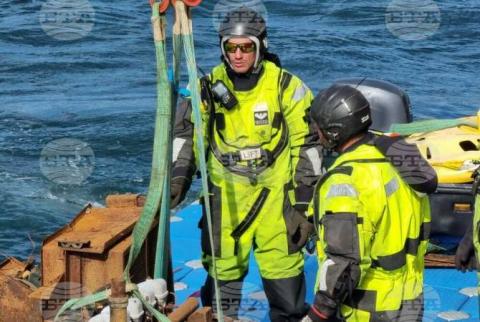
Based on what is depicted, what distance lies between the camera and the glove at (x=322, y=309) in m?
3.44

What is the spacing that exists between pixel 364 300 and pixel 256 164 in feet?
3.87

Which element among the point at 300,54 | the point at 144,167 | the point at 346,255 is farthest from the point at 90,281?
the point at 300,54

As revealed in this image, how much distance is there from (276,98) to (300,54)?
9.35 meters

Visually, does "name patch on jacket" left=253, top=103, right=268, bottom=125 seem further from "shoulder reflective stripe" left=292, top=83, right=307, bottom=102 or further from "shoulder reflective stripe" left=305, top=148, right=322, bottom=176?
"shoulder reflective stripe" left=305, top=148, right=322, bottom=176

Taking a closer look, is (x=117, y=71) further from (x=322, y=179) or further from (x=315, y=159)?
(x=322, y=179)

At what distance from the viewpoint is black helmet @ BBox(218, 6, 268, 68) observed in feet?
14.7

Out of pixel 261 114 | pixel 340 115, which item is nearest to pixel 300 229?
pixel 261 114

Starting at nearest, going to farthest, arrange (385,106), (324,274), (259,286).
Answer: (324,274) → (259,286) → (385,106)

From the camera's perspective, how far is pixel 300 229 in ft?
15.2

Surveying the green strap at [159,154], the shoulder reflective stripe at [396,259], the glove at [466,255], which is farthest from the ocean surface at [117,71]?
the shoulder reflective stripe at [396,259]

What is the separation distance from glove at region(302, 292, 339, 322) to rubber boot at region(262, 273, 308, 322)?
3.97 feet

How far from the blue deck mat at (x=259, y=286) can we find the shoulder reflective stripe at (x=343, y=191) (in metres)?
1.45

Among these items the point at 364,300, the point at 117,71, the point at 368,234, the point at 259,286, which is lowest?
the point at 117,71

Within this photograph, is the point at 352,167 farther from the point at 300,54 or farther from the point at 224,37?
the point at 300,54
